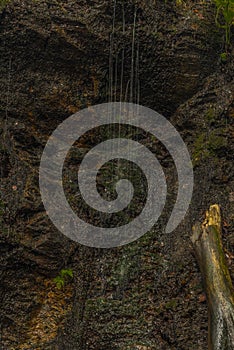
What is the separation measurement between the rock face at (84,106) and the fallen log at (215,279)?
0.79ft

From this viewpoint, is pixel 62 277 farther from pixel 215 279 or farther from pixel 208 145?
pixel 208 145

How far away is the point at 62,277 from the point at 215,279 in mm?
1759

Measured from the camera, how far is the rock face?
5.11 meters

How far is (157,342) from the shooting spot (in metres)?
4.96

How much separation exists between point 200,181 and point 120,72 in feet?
5.72

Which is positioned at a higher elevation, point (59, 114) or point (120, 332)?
point (59, 114)

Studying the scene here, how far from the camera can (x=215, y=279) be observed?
15.1 ft

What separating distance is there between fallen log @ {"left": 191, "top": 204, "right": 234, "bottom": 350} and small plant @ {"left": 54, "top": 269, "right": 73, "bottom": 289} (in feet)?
4.77

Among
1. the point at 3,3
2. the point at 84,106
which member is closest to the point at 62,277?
the point at 84,106

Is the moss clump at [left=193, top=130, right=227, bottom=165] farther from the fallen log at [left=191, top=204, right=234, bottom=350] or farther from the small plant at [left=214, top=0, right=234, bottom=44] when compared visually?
the small plant at [left=214, top=0, right=234, bottom=44]

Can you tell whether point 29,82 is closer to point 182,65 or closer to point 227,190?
point 182,65

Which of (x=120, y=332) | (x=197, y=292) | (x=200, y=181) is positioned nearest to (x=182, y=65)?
(x=200, y=181)

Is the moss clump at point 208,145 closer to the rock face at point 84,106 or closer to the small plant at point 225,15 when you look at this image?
the rock face at point 84,106

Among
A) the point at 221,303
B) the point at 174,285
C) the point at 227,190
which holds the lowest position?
the point at 174,285
